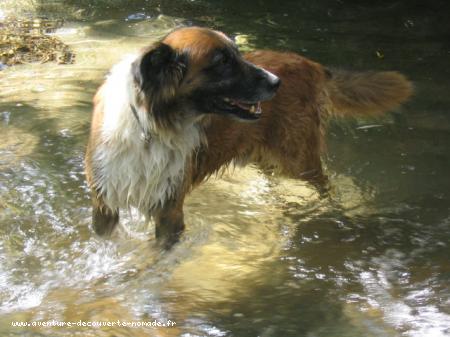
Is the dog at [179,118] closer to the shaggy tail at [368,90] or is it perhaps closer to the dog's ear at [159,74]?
the dog's ear at [159,74]

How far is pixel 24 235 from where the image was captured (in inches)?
187

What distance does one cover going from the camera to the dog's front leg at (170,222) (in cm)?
451

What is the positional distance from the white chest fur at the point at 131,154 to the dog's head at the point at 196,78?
0.14 meters

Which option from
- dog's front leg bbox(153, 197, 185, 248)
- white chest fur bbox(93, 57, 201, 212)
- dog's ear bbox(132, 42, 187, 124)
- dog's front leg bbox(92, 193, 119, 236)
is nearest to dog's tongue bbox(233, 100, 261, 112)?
white chest fur bbox(93, 57, 201, 212)

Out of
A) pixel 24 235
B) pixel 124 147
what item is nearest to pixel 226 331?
pixel 124 147

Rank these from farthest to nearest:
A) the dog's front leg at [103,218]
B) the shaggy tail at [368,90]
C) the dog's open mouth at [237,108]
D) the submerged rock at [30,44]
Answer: the submerged rock at [30,44]
the shaggy tail at [368,90]
the dog's front leg at [103,218]
the dog's open mouth at [237,108]

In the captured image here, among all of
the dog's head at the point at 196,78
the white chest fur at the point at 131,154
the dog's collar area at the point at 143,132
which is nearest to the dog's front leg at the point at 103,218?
the white chest fur at the point at 131,154

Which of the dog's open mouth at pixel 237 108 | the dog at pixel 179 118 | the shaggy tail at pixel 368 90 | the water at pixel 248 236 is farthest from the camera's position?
the shaggy tail at pixel 368 90

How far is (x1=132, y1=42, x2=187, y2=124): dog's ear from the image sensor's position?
3824 millimetres

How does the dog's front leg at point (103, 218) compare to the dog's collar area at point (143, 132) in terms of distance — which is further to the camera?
the dog's front leg at point (103, 218)

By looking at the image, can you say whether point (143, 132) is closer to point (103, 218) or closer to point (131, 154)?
point (131, 154)

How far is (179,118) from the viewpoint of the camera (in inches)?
163

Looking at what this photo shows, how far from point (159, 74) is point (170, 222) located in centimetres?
114

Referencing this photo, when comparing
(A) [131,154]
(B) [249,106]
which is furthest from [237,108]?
(A) [131,154]
